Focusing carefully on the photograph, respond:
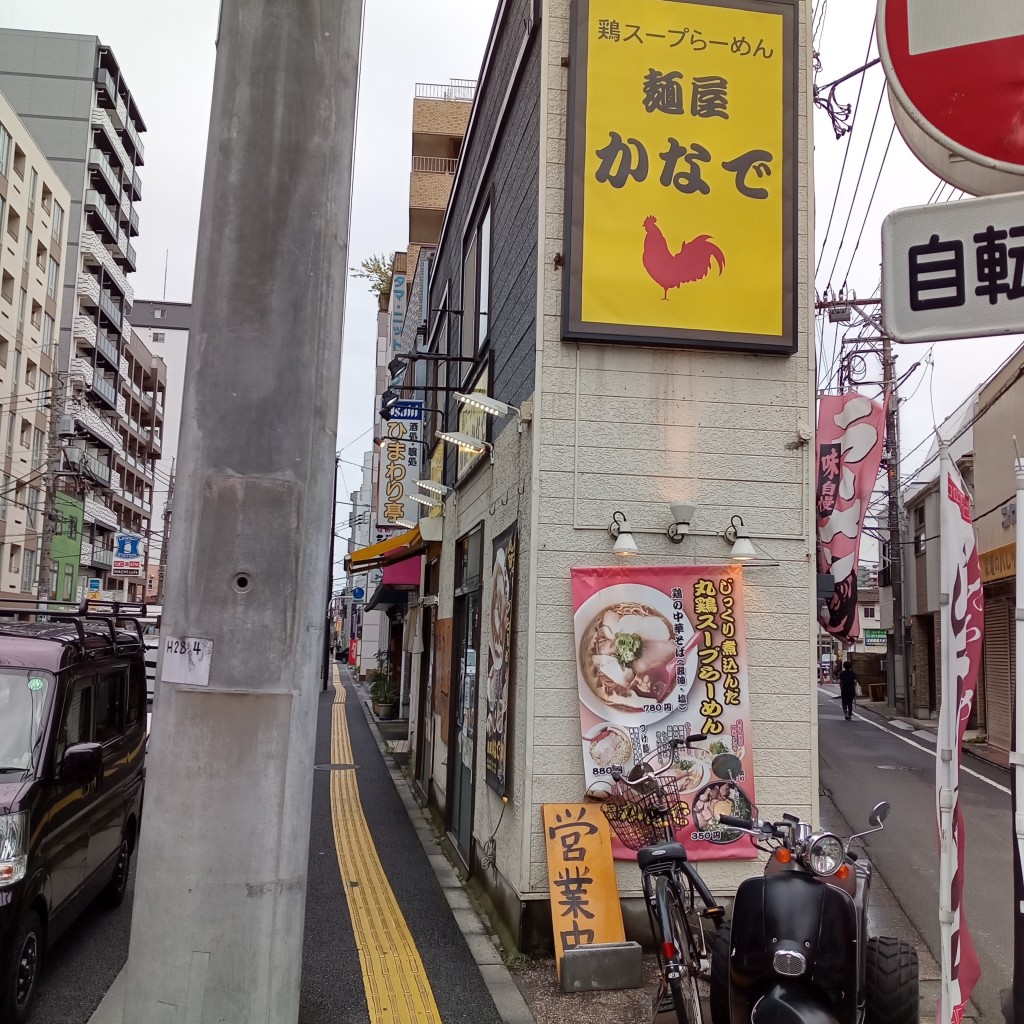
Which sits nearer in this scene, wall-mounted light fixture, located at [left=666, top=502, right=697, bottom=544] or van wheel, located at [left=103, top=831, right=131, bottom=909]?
wall-mounted light fixture, located at [left=666, top=502, right=697, bottom=544]

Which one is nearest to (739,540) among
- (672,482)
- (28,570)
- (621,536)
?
(672,482)

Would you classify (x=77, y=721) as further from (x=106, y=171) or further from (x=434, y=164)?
(x=106, y=171)

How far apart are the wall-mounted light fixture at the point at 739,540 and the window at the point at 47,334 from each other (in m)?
49.3

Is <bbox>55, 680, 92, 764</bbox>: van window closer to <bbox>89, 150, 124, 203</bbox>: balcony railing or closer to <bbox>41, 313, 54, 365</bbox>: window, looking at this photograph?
<bbox>41, 313, 54, 365</bbox>: window

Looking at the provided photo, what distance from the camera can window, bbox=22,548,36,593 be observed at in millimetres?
46312

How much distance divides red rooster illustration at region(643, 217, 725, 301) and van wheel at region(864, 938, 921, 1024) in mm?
4582

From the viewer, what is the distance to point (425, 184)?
30.7 meters

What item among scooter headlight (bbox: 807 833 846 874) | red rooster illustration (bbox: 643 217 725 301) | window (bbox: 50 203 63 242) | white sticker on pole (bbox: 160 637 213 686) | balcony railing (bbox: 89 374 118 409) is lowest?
scooter headlight (bbox: 807 833 846 874)

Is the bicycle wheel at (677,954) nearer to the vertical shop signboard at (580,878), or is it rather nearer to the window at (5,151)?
the vertical shop signboard at (580,878)

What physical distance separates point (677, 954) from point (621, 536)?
2.90 metres

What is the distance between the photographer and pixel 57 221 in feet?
167

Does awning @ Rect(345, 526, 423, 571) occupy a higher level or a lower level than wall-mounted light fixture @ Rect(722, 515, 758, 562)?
higher

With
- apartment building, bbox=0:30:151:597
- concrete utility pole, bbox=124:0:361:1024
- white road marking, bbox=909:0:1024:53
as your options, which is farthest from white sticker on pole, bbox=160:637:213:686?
apartment building, bbox=0:30:151:597

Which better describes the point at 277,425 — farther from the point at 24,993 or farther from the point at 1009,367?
the point at 1009,367
